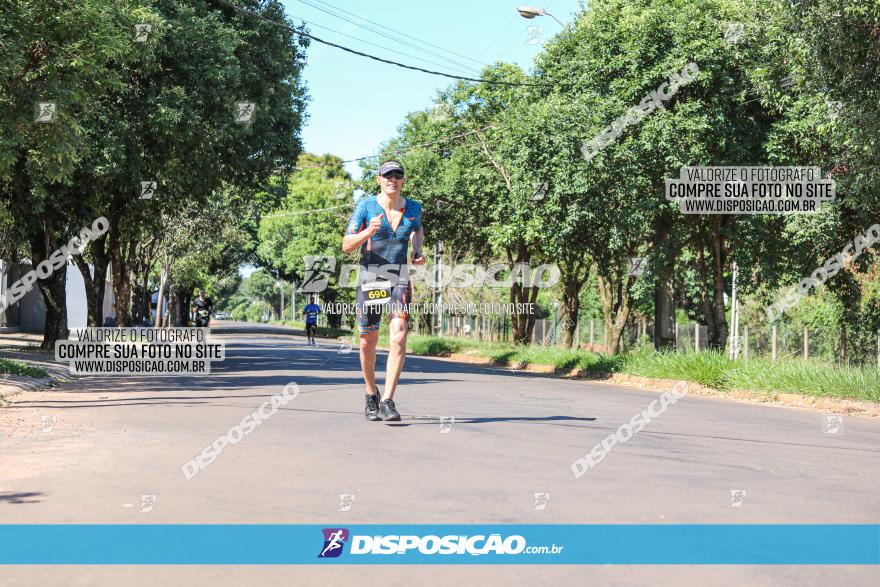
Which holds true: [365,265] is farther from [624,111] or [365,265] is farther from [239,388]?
[624,111]

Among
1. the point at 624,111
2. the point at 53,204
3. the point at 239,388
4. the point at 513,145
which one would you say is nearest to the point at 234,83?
the point at 53,204

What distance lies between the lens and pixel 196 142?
23.2 meters

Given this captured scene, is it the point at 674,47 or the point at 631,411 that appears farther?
the point at 674,47

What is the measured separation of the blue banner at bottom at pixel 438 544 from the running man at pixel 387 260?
158 inches

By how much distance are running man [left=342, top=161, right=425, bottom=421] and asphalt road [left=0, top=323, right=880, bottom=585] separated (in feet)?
2.62

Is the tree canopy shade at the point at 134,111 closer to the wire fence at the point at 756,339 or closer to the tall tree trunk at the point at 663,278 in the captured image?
the tall tree trunk at the point at 663,278

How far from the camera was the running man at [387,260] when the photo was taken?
28.9 feet

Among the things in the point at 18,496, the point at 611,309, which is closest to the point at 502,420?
the point at 18,496

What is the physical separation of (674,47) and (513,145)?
513 cm

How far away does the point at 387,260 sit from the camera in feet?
29.3

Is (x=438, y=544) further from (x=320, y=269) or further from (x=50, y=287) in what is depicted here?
(x=320, y=269)

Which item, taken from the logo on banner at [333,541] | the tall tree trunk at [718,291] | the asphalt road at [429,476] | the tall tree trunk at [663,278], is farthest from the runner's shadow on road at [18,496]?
the tall tree trunk at [663,278]

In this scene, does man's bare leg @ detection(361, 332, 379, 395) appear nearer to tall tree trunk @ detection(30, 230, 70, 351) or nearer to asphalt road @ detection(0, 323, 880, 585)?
asphalt road @ detection(0, 323, 880, 585)

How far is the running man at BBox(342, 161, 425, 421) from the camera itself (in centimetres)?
880
